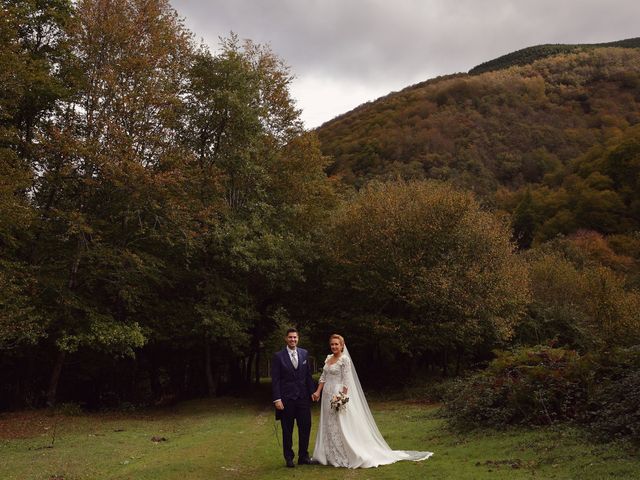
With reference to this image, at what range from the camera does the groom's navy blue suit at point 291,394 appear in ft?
37.7

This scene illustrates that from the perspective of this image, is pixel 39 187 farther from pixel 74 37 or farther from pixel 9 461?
pixel 9 461

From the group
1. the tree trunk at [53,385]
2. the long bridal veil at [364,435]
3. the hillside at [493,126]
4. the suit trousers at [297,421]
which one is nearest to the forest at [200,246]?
the tree trunk at [53,385]

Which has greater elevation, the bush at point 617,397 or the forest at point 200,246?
the forest at point 200,246

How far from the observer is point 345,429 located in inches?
454

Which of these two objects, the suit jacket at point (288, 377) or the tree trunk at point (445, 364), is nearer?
the suit jacket at point (288, 377)

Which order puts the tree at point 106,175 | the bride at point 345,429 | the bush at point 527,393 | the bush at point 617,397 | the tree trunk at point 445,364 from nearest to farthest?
the bush at point 617,397
the bride at point 345,429
the bush at point 527,393
the tree at point 106,175
the tree trunk at point 445,364

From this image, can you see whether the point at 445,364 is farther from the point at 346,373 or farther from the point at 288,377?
the point at 288,377

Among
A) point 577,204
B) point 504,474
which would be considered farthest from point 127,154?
point 577,204

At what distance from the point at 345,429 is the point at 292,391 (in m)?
1.33

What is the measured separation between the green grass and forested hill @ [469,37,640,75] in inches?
6028

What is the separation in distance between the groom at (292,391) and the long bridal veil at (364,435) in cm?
86

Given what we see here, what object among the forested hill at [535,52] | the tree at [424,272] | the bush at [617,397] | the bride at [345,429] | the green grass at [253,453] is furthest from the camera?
the forested hill at [535,52]

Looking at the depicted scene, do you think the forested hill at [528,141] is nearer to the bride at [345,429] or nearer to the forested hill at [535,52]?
the forested hill at [535,52]

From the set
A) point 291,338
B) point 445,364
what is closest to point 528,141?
point 445,364
